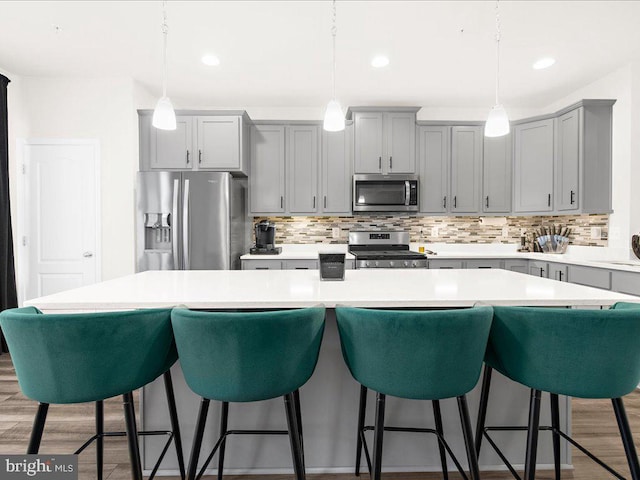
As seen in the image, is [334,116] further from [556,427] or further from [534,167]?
[534,167]

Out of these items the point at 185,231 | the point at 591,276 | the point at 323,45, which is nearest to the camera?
the point at 323,45

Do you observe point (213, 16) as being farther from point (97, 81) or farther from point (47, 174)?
point (47, 174)

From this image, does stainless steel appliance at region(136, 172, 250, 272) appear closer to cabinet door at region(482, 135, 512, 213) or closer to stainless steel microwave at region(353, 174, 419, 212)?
stainless steel microwave at region(353, 174, 419, 212)

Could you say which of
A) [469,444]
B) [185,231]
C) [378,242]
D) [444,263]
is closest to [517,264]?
[444,263]

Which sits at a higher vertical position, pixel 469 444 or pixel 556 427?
pixel 469 444

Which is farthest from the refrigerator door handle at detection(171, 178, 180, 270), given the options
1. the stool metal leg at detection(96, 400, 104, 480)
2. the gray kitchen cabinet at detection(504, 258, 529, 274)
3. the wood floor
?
the gray kitchen cabinet at detection(504, 258, 529, 274)

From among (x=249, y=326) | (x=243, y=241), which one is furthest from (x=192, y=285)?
(x=243, y=241)

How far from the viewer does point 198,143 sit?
12.8ft

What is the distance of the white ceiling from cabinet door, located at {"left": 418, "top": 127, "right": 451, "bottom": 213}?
0.43m

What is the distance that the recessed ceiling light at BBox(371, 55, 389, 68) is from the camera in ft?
10.7

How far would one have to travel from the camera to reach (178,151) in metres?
3.90

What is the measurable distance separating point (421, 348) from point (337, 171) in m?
3.29

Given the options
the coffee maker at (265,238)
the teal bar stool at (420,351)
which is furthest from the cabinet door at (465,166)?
the teal bar stool at (420,351)

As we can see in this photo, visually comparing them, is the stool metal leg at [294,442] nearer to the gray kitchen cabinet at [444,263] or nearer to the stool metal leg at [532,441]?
the stool metal leg at [532,441]
